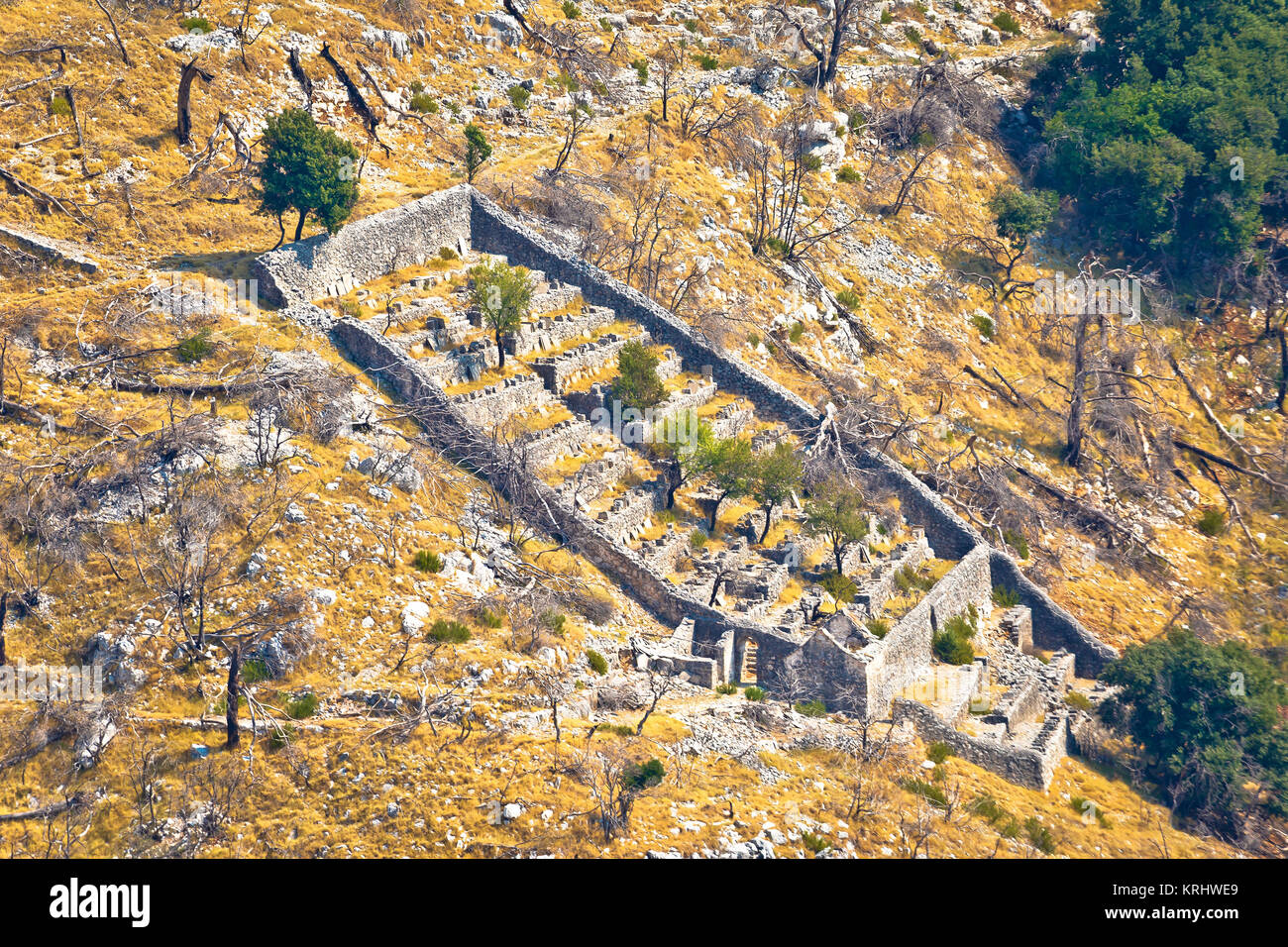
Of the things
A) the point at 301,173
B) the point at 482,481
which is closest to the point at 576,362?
the point at 482,481

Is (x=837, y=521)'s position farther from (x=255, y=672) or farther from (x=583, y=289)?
(x=255, y=672)

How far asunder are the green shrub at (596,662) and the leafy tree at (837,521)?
34.8 feet

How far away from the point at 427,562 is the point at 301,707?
271 inches

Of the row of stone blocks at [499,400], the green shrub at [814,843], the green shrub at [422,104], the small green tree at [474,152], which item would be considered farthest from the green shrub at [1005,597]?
the green shrub at [422,104]

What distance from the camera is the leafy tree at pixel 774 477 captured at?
167 feet

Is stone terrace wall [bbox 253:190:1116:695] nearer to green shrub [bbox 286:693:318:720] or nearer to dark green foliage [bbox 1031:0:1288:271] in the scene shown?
green shrub [bbox 286:693:318:720]

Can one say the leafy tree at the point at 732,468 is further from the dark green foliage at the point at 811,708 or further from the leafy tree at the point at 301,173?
the leafy tree at the point at 301,173

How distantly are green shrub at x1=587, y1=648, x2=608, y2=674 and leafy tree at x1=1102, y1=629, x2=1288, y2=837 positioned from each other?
1691 cm

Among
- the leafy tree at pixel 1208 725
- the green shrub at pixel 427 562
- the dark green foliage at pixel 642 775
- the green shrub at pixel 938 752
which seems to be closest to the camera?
the dark green foliage at pixel 642 775

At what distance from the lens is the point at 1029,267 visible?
7725 centimetres

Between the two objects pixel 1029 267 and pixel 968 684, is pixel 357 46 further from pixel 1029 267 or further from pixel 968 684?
pixel 968 684

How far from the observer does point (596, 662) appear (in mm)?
43125

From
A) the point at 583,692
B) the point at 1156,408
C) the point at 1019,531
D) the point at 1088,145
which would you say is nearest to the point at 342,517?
the point at 583,692

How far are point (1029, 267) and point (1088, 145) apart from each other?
817 centimetres
